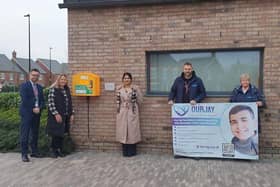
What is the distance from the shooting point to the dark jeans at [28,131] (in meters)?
7.12

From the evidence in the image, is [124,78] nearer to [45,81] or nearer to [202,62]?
[202,62]

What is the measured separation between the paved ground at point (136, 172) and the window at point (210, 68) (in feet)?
4.96

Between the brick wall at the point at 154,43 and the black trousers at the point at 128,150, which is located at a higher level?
the brick wall at the point at 154,43

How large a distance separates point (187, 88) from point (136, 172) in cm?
197

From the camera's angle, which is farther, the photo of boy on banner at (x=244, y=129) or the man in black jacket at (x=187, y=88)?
the man in black jacket at (x=187, y=88)

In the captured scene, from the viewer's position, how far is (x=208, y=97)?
23.3ft

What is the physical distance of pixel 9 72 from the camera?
75.8m

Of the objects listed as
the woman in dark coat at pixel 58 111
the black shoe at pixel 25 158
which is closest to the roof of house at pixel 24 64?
the woman in dark coat at pixel 58 111

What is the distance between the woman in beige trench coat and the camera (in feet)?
23.5

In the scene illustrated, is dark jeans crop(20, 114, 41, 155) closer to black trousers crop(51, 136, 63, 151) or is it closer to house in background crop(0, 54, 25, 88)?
black trousers crop(51, 136, 63, 151)

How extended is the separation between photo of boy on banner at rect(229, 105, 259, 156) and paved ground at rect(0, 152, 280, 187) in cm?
27

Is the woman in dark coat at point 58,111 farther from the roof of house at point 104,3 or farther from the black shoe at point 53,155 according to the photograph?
the roof of house at point 104,3

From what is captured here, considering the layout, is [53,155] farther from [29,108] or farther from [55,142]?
[29,108]

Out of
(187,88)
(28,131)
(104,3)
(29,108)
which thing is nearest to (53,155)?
(28,131)
